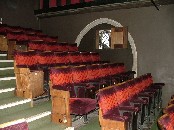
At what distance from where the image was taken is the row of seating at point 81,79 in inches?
78.0

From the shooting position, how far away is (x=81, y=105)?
1.86 metres

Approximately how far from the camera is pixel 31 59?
7.47ft

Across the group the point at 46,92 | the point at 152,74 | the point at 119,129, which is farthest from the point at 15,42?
the point at 152,74

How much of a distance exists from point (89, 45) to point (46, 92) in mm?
1608

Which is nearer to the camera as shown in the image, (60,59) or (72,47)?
(60,59)

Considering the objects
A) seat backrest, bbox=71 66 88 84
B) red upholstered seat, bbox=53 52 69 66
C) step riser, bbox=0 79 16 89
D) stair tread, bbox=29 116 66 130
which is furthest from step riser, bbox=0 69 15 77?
stair tread, bbox=29 116 66 130

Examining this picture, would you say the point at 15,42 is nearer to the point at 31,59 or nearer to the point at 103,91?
the point at 31,59

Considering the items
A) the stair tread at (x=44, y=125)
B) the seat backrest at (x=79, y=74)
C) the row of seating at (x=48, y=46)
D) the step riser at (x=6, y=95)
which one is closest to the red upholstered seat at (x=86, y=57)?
the row of seating at (x=48, y=46)

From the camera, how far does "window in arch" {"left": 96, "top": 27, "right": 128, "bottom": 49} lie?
3391mm

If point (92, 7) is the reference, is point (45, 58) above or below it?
below

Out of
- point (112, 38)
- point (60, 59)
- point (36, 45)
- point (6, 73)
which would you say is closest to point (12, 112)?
point (6, 73)

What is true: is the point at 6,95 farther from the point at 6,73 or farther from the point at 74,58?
the point at 74,58

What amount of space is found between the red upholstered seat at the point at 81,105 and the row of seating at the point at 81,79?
10 cm

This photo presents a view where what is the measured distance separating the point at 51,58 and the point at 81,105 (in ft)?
2.89
